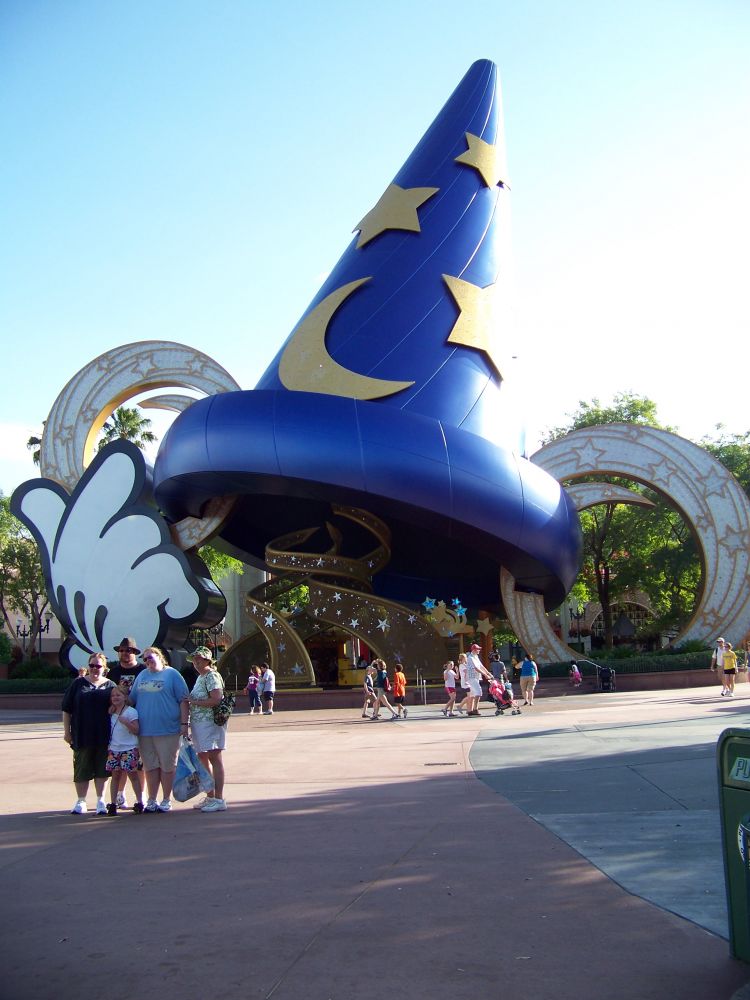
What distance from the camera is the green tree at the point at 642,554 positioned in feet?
142

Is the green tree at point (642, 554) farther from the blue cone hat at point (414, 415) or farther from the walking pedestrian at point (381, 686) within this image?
the walking pedestrian at point (381, 686)

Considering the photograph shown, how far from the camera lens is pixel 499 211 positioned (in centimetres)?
3259

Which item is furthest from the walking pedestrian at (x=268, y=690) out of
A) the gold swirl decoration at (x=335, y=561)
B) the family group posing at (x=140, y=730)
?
the family group posing at (x=140, y=730)

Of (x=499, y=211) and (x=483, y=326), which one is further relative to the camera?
(x=499, y=211)

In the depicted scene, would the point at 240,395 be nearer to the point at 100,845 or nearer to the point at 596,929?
the point at 100,845

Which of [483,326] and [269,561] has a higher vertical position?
[483,326]

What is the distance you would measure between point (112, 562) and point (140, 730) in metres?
20.4

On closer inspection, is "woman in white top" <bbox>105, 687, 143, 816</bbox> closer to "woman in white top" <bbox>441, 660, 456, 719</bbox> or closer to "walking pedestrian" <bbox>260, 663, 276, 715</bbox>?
"woman in white top" <bbox>441, 660, 456, 719</bbox>

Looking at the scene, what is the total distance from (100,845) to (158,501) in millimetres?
21796

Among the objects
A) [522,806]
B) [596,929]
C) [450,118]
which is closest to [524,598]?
[450,118]

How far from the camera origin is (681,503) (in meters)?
30.3

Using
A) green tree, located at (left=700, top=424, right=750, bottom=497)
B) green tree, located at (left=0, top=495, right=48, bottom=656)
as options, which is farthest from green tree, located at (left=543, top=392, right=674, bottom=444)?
green tree, located at (left=0, top=495, right=48, bottom=656)

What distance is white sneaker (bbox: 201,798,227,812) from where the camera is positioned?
8.02 meters

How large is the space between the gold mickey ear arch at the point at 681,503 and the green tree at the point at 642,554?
11.4 meters
